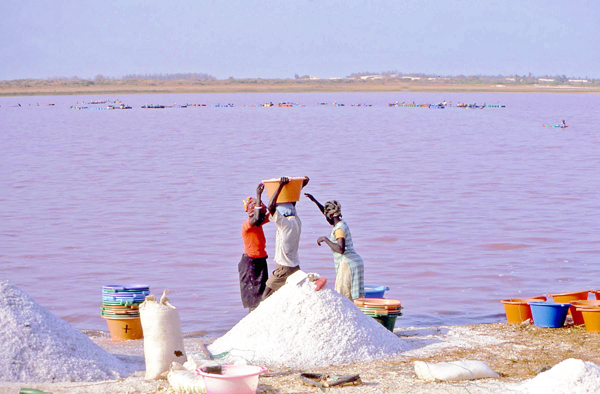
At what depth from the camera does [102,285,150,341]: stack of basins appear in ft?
25.6

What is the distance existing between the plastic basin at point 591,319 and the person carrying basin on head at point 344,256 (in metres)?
1.98

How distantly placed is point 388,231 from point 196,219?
12.2ft

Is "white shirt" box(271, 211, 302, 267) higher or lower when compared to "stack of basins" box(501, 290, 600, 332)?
higher

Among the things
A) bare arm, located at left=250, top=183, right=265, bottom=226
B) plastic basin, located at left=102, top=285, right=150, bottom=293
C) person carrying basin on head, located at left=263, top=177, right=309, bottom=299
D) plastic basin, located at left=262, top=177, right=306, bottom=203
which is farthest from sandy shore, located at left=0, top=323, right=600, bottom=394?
plastic basin, located at left=262, top=177, right=306, bottom=203

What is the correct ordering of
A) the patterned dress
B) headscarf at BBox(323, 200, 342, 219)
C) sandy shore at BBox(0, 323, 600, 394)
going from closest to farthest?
sandy shore at BBox(0, 323, 600, 394) < the patterned dress < headscarf at BBox(323, 200, 342, 219)

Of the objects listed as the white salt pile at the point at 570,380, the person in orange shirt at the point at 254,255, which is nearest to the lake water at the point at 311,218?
the person in orange shirt at the point at 254,255

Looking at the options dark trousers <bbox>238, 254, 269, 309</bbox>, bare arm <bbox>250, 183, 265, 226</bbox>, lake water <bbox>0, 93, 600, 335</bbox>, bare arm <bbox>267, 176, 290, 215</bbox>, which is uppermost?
bare arm <bbox>267, 176, 290, 215</bbox>

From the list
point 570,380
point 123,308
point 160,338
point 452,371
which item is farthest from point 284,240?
point 570,380

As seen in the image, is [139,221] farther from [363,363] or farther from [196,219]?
[363,363]

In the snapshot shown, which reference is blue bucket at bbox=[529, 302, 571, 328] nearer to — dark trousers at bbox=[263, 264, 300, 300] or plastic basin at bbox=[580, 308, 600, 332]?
plastic basin at bbox=[580, 308, 600, 332]

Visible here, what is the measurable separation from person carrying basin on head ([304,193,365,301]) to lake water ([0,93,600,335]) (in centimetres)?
159

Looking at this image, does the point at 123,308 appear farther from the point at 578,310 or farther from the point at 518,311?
the point at 578,310

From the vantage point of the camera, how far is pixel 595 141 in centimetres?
3697

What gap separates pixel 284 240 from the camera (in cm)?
734
